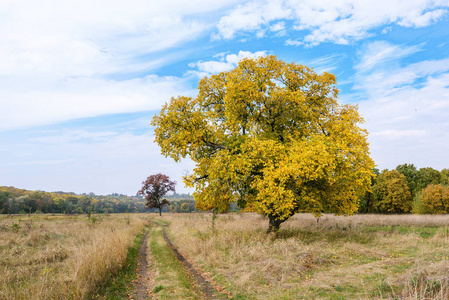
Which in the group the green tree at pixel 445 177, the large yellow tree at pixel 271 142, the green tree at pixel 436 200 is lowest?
the green tree at pixel 436 200

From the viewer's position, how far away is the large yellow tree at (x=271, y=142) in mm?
12174

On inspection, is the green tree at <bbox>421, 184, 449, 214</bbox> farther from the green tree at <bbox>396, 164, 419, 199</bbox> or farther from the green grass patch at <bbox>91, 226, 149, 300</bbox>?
the green grass patch at <bbox>91, 226, 149, 300</bbox>

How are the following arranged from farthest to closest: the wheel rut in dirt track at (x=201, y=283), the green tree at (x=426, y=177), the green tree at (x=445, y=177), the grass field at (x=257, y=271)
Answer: the green tree at (x=426, y=177) → the green tree at (x=445, y=177) → the wheel rut in dirt track at (x=201, y=283) → the grass field at (x=257, y=271)

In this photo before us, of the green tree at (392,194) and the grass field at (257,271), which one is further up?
the grass field at (257,271)

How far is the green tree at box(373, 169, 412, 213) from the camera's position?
5138 cm

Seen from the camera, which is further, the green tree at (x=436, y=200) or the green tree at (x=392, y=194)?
the green tree at (x=392, y=194)

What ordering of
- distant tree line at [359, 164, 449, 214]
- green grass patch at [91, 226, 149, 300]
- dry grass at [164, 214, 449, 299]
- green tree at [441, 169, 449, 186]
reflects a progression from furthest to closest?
green tree at [441, 169, 449, 186] → distant tree line at [359, 164, 449, 214] → green grass patch at [91, 226, 149, 300] → dry grass at [164, 214, 449, 299]

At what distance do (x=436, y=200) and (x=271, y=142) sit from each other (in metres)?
49.1

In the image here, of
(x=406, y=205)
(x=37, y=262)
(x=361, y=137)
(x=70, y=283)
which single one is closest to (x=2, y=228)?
(x=37, y=262)

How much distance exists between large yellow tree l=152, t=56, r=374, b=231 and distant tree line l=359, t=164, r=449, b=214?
3933 cm

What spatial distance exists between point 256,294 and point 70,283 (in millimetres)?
5231

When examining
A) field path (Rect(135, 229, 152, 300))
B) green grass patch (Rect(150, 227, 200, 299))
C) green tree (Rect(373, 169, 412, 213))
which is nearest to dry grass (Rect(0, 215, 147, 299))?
field path (Rect(135, 229, 152, 300))

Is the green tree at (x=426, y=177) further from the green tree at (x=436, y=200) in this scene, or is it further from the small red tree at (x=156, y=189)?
the small red tree at (x=156, y=189)

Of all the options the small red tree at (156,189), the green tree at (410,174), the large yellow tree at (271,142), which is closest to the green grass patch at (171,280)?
the large yellow tree at (271,142)
